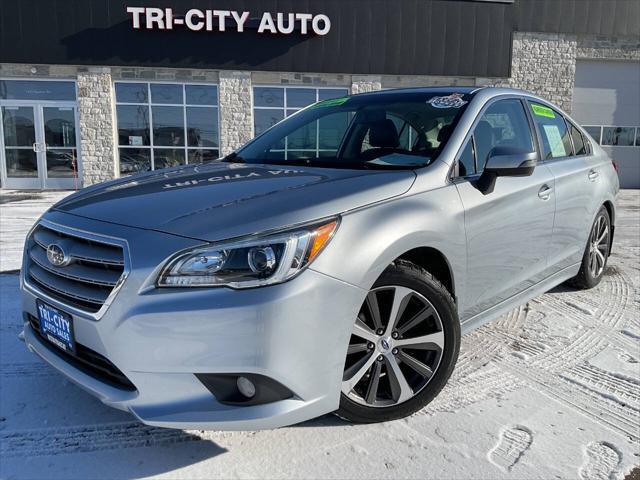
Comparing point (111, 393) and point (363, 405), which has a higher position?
point (111, 393)

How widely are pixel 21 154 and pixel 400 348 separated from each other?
15941mm

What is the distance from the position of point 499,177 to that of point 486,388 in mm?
1211

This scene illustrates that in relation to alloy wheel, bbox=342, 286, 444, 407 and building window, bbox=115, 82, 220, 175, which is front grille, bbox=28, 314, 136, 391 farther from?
building window, bbox=115, 82, 220, 175

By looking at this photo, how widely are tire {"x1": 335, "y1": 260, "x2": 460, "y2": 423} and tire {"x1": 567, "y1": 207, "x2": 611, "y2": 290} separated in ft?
8.04

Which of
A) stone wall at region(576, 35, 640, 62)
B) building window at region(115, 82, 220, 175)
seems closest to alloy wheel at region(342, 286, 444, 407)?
building window at region(115, 82, 220, 175)

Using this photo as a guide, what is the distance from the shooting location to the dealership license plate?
2.13 m

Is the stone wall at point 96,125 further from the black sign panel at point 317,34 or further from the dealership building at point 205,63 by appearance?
the black sign panel at point 317,34

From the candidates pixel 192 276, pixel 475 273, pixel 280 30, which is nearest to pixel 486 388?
pixel 475 273

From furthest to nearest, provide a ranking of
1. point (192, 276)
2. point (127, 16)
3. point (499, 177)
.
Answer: point (127, 16) < point (499, 177) < point (192, 276)

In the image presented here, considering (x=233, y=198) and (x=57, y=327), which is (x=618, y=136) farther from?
(x=57, y=327)

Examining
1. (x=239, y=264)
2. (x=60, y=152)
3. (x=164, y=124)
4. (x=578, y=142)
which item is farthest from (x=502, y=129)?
(x=60, y=152)

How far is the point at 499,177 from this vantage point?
2938 mm

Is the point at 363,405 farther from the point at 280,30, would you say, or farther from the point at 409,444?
the point at 280,30

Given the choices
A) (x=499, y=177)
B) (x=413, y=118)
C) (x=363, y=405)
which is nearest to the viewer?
(x=363, y=405)
